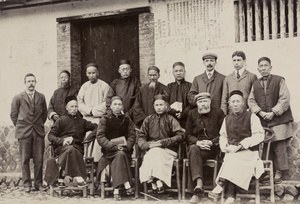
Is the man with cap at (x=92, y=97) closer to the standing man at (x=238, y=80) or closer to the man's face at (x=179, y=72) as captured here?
the man's face at (x=179, y=72)

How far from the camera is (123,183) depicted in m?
7.05

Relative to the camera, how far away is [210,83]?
25.4 ft

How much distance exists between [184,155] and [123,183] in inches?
46.2

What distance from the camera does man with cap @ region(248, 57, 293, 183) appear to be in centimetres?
722

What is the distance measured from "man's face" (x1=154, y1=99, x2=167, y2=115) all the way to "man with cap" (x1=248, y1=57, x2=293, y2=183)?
1.38m

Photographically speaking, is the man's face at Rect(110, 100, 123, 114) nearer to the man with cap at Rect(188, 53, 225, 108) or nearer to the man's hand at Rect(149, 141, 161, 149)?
the man's hand at Rect(149, 141, 161, 149)

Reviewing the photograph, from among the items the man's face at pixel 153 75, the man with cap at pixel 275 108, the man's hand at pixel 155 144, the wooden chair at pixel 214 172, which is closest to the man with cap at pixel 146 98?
the man's face at pixel 153 75

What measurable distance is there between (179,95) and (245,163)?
1.93 meters

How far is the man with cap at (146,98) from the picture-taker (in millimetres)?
7961

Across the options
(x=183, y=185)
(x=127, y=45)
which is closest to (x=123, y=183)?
(x=183, y=185)

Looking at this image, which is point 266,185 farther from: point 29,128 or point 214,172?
point 29,128

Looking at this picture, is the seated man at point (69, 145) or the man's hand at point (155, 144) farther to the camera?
the seated man at point (69, 145)

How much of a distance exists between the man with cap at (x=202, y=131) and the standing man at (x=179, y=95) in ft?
1.59

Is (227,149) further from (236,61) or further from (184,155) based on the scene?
(236,61)
